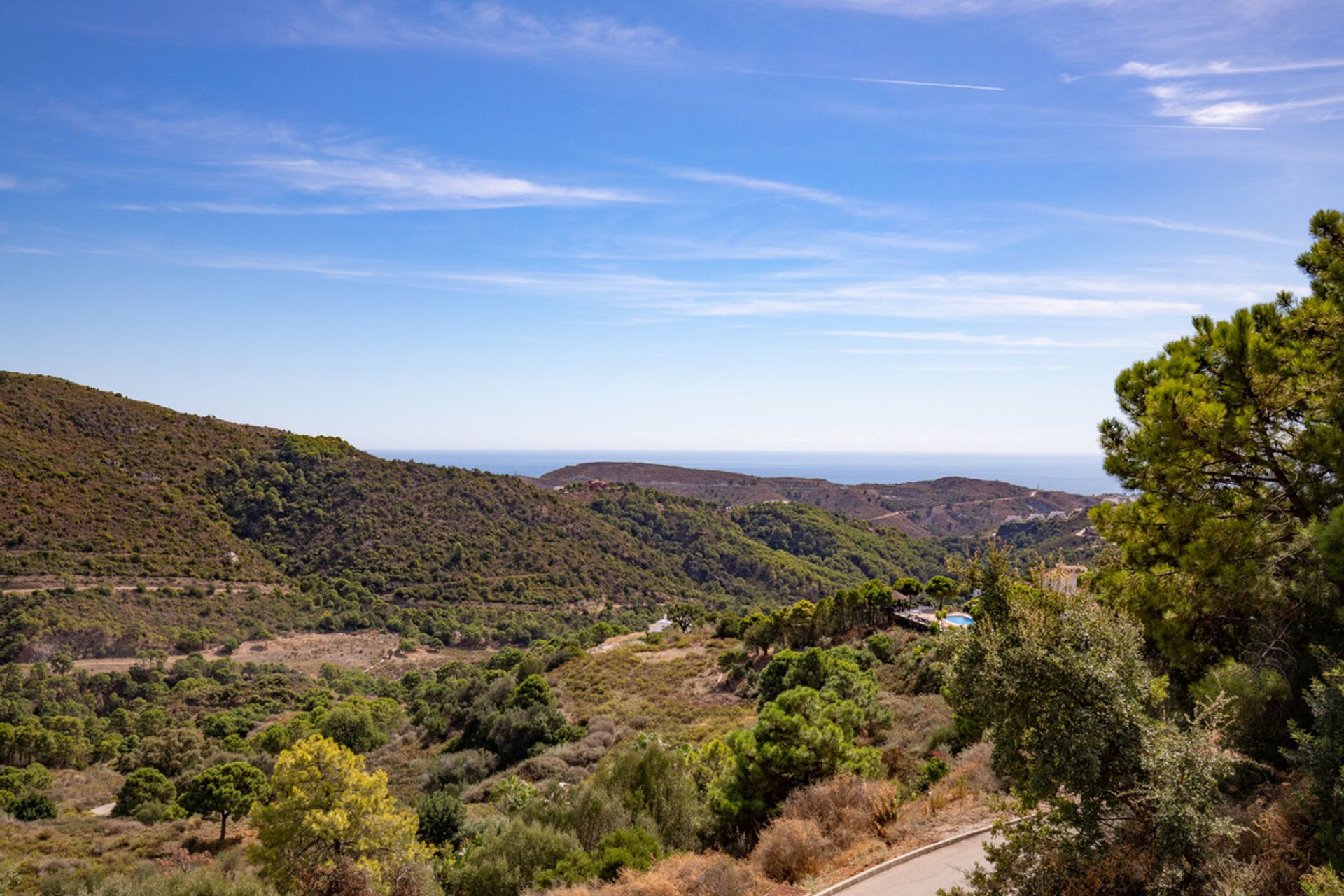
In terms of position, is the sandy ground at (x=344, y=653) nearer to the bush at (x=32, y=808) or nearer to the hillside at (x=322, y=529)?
the hillside at (x=322, y=529)

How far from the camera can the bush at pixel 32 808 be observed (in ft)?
72.7

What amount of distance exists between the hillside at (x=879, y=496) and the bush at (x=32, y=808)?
96.1m

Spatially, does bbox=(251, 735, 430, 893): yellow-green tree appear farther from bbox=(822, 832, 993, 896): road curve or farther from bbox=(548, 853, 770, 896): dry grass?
bbox=(822, 832, 993, 896): road curve

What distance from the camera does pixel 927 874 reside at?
9.62 m

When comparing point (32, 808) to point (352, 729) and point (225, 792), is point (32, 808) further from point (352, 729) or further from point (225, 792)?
point (352, 729)

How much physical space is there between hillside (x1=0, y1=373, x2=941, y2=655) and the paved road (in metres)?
58.5

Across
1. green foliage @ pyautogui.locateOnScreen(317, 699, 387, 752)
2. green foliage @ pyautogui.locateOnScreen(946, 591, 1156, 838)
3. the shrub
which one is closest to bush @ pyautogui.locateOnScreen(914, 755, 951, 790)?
the shrub

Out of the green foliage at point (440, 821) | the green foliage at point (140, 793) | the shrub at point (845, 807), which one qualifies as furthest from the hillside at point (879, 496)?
the shrub at point (845, 807)

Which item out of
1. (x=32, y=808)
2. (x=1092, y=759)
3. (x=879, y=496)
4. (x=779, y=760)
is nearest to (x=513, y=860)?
(x=779, y=760)

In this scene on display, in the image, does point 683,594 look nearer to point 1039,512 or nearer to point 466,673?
point 466,673

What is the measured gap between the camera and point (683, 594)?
74.8 meters

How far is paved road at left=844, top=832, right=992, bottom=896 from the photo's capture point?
30.3 feet

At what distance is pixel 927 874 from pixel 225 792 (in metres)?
Result: 20.3

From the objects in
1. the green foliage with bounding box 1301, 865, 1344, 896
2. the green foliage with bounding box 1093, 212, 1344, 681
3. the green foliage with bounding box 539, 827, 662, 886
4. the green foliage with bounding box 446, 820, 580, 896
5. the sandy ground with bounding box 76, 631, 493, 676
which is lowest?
the sandy ground with bounding box 76, 631, 493, 676
